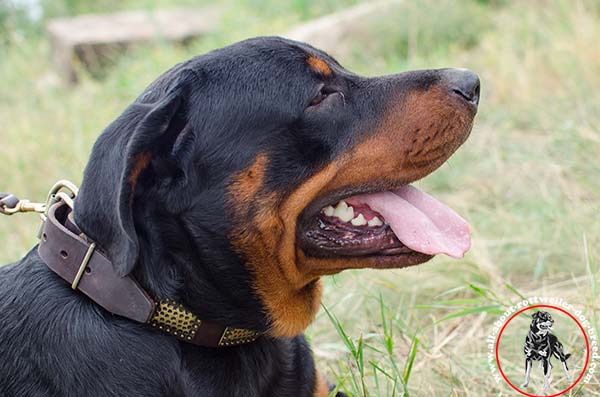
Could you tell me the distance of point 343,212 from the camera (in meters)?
2.77

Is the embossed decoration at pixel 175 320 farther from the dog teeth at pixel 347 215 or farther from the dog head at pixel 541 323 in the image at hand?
the dog head at pixel 541 323

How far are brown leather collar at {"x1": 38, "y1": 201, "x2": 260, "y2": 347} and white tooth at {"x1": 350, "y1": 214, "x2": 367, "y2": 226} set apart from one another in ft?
1.81

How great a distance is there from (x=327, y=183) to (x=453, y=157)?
3.31 m

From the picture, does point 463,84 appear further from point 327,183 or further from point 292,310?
point 292,310

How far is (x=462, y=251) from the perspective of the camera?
2.68 meters

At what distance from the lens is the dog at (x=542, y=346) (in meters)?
2.94

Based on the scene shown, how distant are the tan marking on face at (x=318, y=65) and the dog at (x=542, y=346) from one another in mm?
1228

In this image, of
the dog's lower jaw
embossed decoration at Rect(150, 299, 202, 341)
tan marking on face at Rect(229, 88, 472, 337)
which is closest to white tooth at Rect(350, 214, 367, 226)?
tan marking on face at Rect(229, 88, 472, 337)

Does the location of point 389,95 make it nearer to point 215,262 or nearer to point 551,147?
point 215,262

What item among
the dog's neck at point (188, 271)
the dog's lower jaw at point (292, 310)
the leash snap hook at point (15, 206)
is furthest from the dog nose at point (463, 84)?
the leash snap hook at point (15, 206)

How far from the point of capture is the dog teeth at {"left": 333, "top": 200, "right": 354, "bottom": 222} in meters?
2.76

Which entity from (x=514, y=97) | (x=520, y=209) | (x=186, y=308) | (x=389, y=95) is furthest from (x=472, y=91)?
(x=514, y=97)

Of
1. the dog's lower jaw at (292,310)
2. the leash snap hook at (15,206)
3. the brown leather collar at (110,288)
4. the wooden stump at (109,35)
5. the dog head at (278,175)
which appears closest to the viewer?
the brown leather collar at (110,288)

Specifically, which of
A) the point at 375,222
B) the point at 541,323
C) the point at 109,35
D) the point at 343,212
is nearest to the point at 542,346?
the point at 541,323
